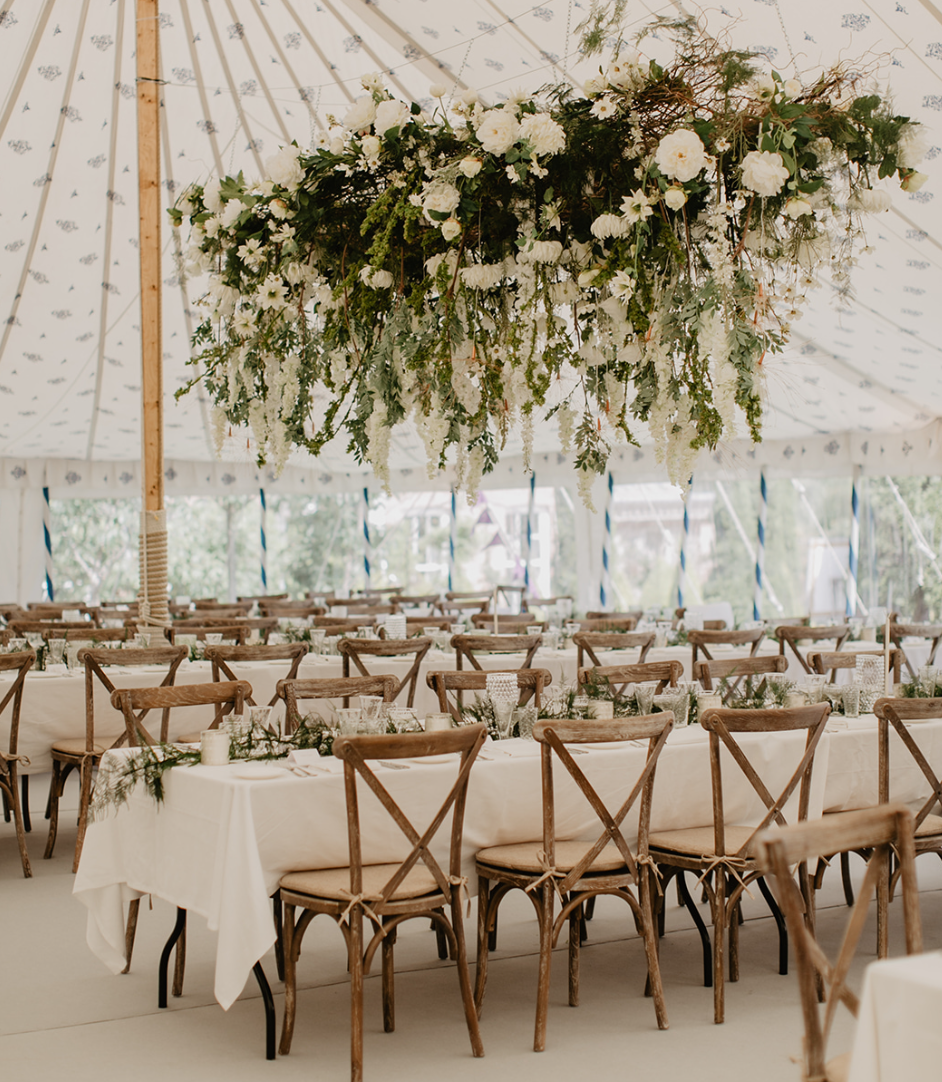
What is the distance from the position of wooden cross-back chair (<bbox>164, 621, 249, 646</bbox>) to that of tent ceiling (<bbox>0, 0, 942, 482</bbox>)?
2770 mm

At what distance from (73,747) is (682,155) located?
395cm

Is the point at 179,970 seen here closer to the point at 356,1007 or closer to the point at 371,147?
the point at 356,1007

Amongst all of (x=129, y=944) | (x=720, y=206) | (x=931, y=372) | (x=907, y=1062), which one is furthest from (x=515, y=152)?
(x=931, y=372)

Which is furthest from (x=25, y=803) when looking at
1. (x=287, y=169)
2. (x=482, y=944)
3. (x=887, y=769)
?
(x=887, y=769)

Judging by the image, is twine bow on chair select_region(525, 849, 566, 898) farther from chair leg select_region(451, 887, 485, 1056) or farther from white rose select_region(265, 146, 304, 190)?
white rose select_region(265, 146, 304, 190)

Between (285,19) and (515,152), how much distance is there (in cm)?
399

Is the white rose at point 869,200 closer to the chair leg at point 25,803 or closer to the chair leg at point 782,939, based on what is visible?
the chair leg at point 782,939

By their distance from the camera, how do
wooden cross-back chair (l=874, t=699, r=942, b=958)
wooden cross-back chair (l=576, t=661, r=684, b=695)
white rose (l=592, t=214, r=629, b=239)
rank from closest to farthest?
white rose (l=592, t=214, r=629, b=239) < wooden cross-back chair (l=874, t=699, r=942, b=958) < wooden cross-back chair (l=576, t=661, r=684, b=695)

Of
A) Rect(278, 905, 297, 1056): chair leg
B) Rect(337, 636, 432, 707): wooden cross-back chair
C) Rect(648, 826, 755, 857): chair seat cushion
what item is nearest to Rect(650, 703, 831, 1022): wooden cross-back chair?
Rect(648, 826, 755, 857): chair seat cushion

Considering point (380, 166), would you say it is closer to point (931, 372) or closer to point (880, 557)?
point (931, 372)

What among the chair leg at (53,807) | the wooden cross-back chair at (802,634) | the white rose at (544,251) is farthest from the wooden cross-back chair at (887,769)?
the chair leg at (53,807)

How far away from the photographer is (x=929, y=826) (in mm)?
4117

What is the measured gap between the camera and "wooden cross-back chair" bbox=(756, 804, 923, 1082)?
194 cm

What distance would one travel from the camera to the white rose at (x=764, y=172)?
3127mm
